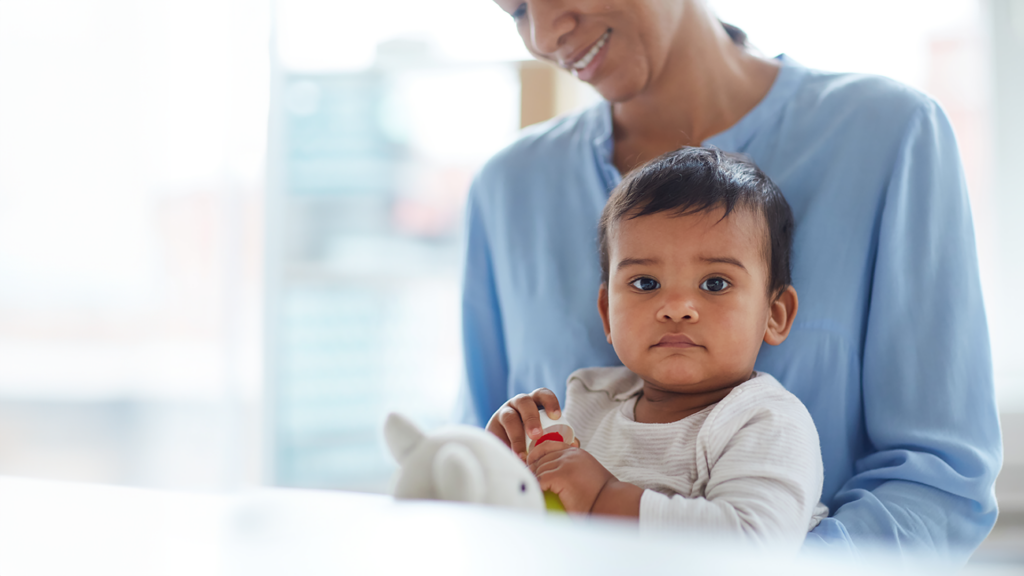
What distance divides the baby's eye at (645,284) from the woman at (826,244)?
167 mm

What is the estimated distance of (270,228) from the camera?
2174 millimetres

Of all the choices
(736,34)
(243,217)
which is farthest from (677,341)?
(243,217)

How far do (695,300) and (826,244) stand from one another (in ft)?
0.67

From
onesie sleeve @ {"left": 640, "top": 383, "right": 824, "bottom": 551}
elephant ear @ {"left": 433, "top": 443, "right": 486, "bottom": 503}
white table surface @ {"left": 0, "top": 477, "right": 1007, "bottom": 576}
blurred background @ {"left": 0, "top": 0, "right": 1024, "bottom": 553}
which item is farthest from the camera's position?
blurred background @ {"left": 0, "top": 0, "right": 1024, "bottom": 553}

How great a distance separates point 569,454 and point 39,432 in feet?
7.16

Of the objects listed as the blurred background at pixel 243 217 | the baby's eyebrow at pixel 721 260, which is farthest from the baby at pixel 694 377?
the blurred background at pixel 243 217

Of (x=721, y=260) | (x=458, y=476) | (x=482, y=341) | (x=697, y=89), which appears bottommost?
(x=482, y=341)

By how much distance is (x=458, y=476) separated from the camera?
53 cm

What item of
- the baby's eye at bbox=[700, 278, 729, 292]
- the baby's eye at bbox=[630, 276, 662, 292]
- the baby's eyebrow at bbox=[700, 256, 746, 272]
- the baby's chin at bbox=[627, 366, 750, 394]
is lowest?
the baby's chin at bbox=[627, 366, 750, 394]

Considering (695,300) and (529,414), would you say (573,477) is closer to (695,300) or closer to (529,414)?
(529,414)

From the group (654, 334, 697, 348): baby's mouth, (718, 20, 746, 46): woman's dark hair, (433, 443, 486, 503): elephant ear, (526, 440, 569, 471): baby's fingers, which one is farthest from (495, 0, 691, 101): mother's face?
(433, 443, 486, 503): elephant ear

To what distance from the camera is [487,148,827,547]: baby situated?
68 cm

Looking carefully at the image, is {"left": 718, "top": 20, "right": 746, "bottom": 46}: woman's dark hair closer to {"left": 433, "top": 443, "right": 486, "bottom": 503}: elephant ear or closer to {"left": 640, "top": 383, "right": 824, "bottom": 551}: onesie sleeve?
{"left": 640, "top": 383, "right": 824, "bottom": 551}: onesie sleeve

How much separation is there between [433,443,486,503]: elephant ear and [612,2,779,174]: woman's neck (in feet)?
2.07
